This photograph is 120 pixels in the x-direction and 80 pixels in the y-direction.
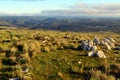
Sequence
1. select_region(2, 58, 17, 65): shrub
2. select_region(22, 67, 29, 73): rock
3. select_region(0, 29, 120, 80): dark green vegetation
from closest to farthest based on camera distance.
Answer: select_region(0, 29, 120, 80): dark green vegetation
select_region(22, 67, 29, 73): rock
select_region(2, 58, 17, 65): shrub

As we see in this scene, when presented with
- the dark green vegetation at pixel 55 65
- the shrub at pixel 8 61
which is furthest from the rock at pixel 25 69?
the shrub at pixel 8 61

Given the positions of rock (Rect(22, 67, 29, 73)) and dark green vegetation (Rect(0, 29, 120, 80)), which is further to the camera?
rock (Rect(22, 67, 29, 73))

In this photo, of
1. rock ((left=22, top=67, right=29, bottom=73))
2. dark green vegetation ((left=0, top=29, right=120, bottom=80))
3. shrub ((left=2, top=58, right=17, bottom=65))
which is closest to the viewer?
dark green vegetation ((left=0, top=29, right=120, bottom=80))

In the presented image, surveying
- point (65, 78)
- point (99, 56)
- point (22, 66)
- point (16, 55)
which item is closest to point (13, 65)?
point (22, 66)

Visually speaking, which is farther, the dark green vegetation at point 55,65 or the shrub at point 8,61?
the shrub at point 8,61

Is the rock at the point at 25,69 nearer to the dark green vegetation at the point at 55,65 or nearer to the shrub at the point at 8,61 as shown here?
the dark green vegetation at the point at 55,65

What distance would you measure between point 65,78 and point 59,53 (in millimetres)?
6431

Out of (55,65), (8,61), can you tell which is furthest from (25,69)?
(8,61)

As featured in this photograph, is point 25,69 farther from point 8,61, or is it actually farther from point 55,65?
point 8,61

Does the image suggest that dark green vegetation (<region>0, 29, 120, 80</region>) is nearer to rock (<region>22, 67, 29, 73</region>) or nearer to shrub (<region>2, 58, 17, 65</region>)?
shrub (<region>2, 58, 17, 65</region>)

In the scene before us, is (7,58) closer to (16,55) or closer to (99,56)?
(16,55)

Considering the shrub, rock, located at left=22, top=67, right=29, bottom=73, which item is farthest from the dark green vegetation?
rock, located at left=22, top=67, right=29, bottom=73

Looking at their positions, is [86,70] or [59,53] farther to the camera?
[59,53]

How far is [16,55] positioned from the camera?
1680 centimetres
